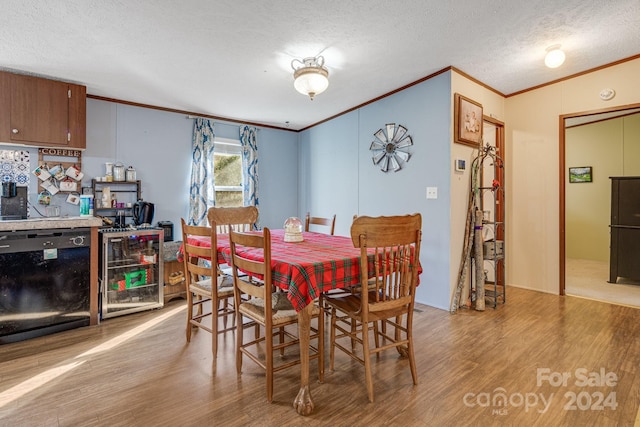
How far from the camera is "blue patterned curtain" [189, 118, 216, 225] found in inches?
179

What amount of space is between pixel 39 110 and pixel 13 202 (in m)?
0.97

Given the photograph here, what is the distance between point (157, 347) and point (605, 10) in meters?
4.34

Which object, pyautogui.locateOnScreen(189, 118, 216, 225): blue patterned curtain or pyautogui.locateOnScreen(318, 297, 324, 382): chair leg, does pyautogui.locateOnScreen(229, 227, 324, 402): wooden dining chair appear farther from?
pyautogui.locateOnScreen(189, 118, 216, 225): blue patterned curtain

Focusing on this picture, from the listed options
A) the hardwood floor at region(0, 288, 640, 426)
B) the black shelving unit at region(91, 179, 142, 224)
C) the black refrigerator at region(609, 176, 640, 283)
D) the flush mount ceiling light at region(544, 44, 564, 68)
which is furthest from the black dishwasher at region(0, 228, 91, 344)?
the black refrigerator at region(609, 176, 640, 283)

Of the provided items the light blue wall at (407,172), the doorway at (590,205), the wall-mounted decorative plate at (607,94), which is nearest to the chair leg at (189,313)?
the light blue wall at (407,172)

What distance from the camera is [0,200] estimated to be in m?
3.14

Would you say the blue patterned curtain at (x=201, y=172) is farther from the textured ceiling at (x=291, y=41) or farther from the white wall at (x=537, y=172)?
the white wall at (x=537, y=172)

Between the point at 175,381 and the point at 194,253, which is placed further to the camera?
the point at 194,253

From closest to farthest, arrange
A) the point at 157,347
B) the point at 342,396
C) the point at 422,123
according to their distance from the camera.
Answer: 1. the point at 342,396
2. the point at 157,347
3. the point at 422,123

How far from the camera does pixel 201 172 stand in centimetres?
461

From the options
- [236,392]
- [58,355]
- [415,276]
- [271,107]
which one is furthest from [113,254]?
[415,276]

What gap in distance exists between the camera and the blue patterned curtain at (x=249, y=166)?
5.09 m

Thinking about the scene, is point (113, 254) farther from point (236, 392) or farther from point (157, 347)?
point (236, 392)

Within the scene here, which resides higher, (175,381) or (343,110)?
(343,110)
